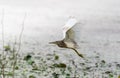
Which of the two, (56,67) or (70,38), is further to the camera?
(56,67)

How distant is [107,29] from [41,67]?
11.6ft

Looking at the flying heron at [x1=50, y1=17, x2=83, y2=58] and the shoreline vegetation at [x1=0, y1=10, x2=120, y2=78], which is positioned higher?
the flying heron at [x1=50, y1=17, x2=83, y2=58]

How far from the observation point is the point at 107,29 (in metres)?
12.1

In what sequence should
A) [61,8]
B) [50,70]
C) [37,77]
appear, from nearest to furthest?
[37,77] < [50,70] < [61,8]

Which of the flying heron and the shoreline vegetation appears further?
the shoreline vegetation

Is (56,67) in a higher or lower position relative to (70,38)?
lower

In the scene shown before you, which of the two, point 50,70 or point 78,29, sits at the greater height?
point 78,29

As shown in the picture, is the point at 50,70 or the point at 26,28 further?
the point at 26,28

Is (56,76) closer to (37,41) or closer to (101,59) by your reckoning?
(101,59)

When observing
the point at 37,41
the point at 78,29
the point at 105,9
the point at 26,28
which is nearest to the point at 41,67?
the point at 37,41

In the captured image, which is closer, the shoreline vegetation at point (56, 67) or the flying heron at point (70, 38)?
the flying heron at point (70, 38)

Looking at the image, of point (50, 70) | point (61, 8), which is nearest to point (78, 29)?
point (50, 70)

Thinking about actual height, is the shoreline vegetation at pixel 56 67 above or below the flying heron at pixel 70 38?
below

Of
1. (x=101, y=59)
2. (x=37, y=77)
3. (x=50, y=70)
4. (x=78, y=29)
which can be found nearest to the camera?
(x=78, y=29)
